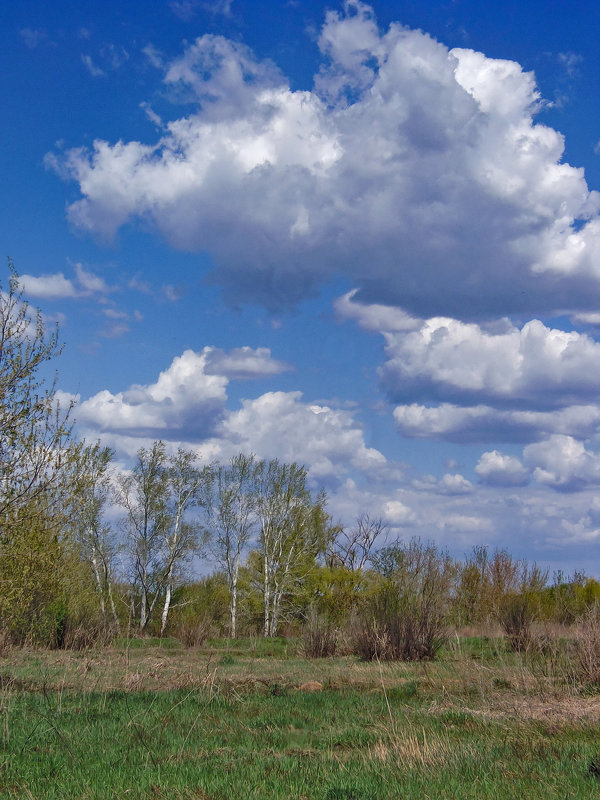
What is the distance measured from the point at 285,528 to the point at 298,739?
41.8 meters

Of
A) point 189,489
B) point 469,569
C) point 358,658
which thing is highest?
point 189,489

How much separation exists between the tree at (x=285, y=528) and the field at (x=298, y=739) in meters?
34.3

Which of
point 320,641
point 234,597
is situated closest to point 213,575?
point 234,597

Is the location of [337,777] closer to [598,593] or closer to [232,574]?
[598,593]

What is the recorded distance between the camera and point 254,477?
170 feet

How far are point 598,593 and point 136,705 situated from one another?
3470 cm

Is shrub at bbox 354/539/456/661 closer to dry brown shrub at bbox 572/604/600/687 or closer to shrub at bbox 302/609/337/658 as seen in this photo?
shrub at bbox 302/609/337/658

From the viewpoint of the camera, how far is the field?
22.3 ft

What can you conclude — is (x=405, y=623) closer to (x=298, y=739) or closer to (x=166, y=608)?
(x=298, y=739)

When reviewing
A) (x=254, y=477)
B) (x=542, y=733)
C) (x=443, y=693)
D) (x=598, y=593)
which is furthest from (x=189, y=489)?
(x=542, y=733)

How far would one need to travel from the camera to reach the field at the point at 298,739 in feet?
22.3

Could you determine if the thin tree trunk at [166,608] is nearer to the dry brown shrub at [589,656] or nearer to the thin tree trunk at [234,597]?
the thin tree trunk at [234,597]

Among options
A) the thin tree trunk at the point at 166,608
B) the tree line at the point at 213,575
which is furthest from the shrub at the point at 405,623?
the thin tree trunk at the point at 166,608

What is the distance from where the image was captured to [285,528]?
51.2m
